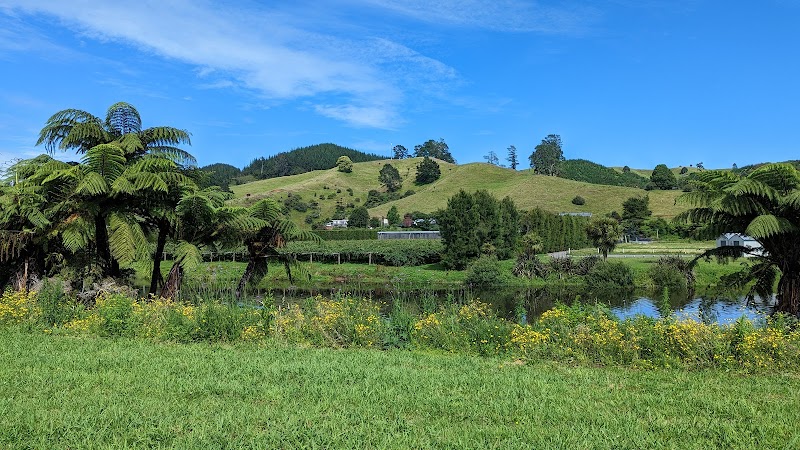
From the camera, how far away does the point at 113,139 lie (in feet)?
37.9

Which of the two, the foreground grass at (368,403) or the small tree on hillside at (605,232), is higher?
the small tree on hillside at (605,232)

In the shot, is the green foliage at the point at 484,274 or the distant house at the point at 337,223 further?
the distant house at the point at 337,223

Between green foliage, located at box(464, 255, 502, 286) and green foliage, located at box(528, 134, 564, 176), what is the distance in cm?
9327

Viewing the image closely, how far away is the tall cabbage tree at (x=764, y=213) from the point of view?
8.28 metres

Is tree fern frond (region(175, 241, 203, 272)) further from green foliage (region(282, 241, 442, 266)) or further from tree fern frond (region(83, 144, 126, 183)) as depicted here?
green foliage (region(282, 241, 442, 266))

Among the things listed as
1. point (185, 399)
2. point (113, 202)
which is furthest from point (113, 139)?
point (185, 399)

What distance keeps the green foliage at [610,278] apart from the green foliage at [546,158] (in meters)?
94.2

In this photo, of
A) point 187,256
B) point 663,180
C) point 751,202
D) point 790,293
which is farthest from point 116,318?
point 663,180

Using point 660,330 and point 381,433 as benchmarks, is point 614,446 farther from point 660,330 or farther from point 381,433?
point 660,330

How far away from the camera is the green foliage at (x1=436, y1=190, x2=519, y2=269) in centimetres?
4522

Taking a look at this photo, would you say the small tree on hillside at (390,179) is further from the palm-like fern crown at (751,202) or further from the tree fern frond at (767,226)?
the tree fern frond at (767,226)

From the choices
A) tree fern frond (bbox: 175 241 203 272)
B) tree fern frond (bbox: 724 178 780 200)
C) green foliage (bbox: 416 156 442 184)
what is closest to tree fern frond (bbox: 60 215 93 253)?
tree fern frond (bbox: 175 241 203 272)

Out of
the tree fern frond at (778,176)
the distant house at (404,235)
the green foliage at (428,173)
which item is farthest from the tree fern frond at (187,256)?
the green foliage at (428,173)

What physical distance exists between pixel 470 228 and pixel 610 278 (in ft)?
40.1
